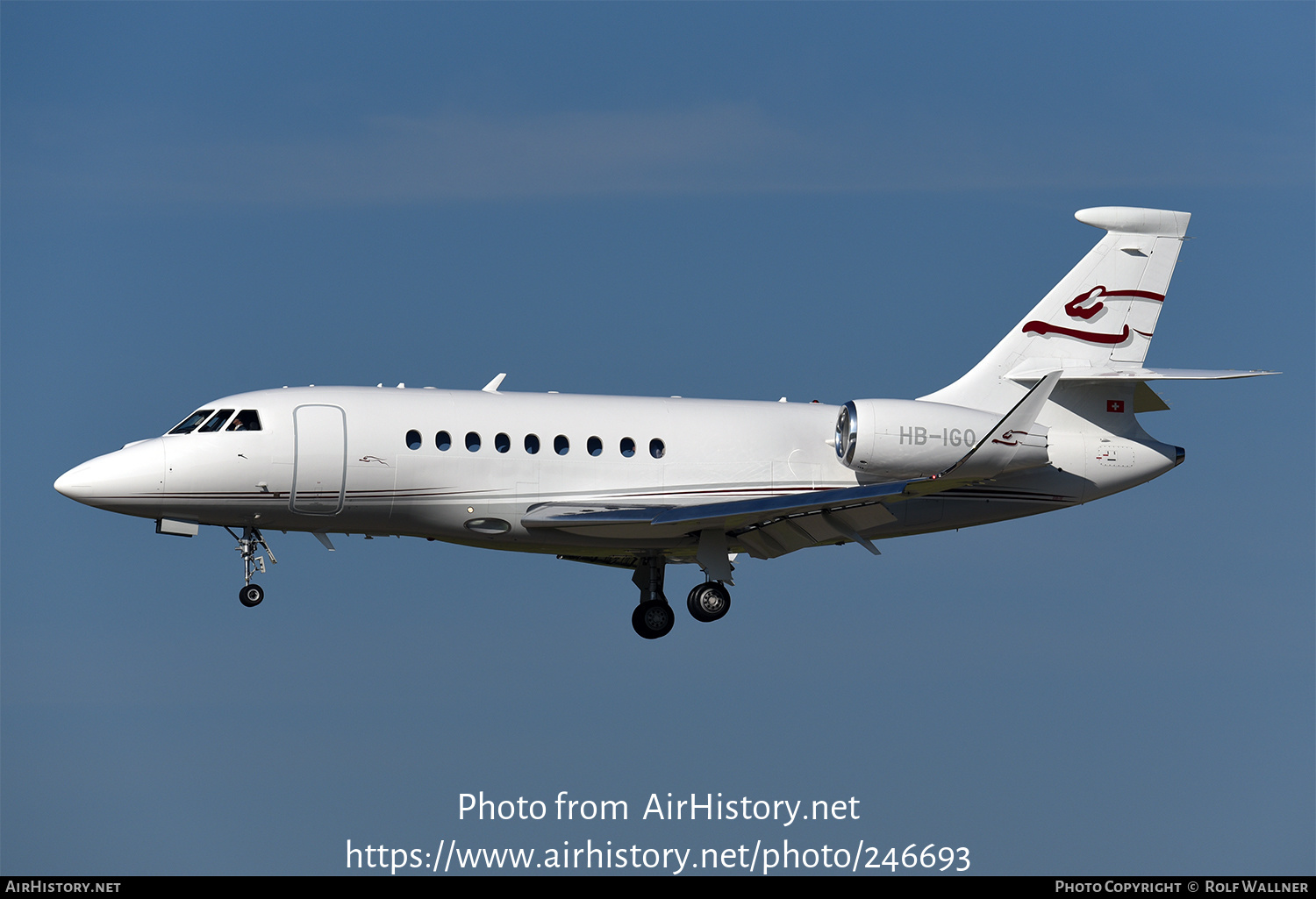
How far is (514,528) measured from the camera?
32.7 meters

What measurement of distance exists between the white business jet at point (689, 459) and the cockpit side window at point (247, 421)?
0.12ft

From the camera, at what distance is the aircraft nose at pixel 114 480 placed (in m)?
31.4

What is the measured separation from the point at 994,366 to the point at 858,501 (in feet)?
21.7

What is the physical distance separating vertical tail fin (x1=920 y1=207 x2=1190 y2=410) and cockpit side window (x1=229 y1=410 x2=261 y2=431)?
45.6 feet

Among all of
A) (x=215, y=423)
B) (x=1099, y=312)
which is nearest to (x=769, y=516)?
(x=1099, y=312)

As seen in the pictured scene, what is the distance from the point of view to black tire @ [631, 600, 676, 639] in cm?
3553

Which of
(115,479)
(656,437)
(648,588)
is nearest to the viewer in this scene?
(115,479)

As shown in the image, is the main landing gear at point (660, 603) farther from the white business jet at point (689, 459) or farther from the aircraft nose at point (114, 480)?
the aircraft nose at point (114, 480)

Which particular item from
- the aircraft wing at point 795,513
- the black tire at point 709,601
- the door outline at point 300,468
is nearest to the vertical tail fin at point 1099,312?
the aircraft wing at point 795,513

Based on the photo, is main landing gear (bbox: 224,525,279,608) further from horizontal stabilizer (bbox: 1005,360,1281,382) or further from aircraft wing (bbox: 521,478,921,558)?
horizontal stabilizer (bbox: 1005,360,1281,382)

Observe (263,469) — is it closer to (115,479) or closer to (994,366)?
(115,479)

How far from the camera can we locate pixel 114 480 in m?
31.4

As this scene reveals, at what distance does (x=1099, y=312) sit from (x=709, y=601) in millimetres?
10445

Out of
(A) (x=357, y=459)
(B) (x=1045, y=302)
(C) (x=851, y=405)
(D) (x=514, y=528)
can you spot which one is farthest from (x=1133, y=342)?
(A) (x=357, y=459)
